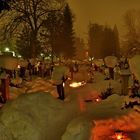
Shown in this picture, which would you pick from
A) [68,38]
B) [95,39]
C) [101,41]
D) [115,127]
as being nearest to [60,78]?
[115,127]

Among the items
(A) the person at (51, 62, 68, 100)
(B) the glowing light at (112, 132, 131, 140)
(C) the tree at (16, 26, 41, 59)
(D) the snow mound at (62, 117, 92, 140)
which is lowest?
(B) the glowing light at (112, 132, 131, 140)

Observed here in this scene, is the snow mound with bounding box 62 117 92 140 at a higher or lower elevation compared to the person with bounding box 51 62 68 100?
lower

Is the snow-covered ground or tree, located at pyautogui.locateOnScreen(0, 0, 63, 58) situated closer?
the snow-covered ground

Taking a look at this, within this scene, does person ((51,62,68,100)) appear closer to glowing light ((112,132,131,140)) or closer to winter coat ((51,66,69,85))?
winter coat ((51,66,69,85))

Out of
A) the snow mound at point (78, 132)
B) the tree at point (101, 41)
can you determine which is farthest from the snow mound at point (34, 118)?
the tree at point (101, 41)

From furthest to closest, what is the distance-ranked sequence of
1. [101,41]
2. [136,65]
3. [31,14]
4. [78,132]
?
[101,41] < [31,14] < [136,65] < [78,132]

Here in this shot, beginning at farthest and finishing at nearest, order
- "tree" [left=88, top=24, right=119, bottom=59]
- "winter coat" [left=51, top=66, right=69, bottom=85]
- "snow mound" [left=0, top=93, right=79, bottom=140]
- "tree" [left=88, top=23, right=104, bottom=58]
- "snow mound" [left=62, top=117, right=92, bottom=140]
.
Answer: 1. "tree" [left=88, top=23, right=104, bottom=58]
2. "tree" [left=88, top=24, right=119, bottom=59]
3. "winter coat" [left=51, top=66, right=69, bottom=85]
4. "snow mound" [left=0, top=93, right=79, bottom=140]
5. "snow mound" [left=62, top=117, right=92, bottom=140]

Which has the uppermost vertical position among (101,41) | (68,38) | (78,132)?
(68,38)

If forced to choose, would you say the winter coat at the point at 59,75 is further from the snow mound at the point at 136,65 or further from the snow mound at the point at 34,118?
the snow mound at the point at 34,118

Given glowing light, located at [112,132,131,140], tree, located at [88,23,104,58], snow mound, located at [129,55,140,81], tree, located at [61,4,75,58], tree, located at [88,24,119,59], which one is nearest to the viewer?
glowing light, located at [112,132,131,140]

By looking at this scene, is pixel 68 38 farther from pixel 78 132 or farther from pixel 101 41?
pixel 78 132

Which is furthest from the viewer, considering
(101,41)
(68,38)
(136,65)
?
(101,41)

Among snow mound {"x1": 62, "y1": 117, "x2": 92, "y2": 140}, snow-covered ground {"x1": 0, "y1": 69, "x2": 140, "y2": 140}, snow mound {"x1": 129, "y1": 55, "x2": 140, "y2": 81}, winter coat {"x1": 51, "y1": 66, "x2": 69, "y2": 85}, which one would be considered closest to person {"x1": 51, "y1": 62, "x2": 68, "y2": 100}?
winter coat {"x1": 51, "y1": 66, "x2": 69, "y2": 85}

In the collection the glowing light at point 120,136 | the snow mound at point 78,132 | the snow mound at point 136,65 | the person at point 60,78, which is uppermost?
the snow mound at point 136,65
